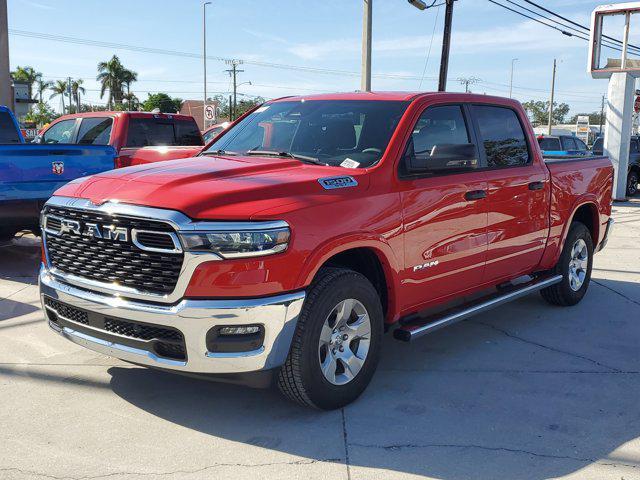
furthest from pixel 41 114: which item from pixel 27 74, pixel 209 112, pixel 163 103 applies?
pixel 209 112

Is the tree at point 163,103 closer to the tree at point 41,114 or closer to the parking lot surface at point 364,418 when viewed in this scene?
the tree at point 41,114

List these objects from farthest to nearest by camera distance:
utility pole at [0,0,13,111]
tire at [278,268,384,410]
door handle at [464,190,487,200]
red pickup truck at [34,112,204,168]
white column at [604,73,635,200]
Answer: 1. white column at [604,73,635,200]
2. utility pole at [0,0,13,111]
3. red pickup truck at [34,112,204,168]
4. door handle at [464,190,487,200]
5. tire at [278,268,384,410]

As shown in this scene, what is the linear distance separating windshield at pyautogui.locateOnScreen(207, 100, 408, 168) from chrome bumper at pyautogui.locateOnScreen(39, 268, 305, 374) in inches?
50.2

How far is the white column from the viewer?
17656 mm

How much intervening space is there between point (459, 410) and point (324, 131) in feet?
7.08

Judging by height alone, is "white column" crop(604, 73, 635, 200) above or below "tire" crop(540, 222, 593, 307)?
above

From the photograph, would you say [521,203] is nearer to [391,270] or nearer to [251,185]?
[391,270]

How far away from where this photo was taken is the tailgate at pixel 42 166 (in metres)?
7.07

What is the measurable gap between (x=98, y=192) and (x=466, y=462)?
8.42ft

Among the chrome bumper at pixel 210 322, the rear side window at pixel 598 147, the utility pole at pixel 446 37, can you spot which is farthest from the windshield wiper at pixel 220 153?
the rear side window at pixel 598 147

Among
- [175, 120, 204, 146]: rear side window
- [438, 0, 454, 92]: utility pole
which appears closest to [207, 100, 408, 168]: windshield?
[175, 120, 204, 146]: rear side window

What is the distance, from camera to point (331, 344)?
3.80 meters

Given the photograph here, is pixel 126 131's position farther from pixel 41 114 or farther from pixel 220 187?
pixel 41 114

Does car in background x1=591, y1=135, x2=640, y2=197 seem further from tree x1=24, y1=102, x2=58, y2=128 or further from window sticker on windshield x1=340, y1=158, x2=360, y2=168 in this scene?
tree x1=24, y1=102, x2=58, y2=128
